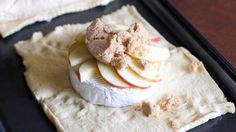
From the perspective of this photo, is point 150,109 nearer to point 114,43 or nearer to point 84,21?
point 114,43

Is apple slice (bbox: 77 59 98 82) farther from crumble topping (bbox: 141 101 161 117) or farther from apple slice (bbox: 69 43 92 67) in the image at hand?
crumble topping (bbox: 141 101 161 117)

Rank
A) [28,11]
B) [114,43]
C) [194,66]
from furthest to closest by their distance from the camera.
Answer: [28,11] → [194,66] → [114,43]

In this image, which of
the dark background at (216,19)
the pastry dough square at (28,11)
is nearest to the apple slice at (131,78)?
the dark background at (216,19)

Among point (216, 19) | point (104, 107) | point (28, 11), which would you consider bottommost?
point (216, 19)

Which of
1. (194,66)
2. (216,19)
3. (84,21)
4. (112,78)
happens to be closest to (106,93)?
(112,78)

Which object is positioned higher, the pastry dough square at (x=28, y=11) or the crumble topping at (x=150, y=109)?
the pastry dough square at (x=28, y=11)

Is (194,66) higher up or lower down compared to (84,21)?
lower down

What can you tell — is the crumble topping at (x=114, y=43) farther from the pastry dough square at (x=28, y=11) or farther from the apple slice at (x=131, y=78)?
the pastry dough square at (x=28, y=11)
